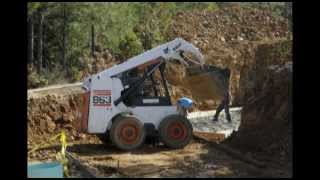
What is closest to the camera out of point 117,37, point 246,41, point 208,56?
point 117,37

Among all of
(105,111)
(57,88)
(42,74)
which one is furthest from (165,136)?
(42,74)

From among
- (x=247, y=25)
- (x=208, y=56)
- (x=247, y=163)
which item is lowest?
(x=247, y=163)

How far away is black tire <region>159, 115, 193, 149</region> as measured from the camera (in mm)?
15250

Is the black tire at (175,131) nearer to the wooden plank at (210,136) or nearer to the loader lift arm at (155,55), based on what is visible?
the loader lift arm at (155,55)

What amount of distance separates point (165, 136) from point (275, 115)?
2779 mm

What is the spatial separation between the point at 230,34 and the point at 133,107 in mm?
21371

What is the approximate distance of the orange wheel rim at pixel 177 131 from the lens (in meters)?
15.3

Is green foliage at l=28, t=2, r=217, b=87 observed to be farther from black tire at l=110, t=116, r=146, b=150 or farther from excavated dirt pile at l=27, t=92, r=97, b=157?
black tire at l=110, t=116, r=146, b=150

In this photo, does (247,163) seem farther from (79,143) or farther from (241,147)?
(79,143)

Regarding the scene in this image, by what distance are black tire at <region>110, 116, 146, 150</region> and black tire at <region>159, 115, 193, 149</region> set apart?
21.2 inches

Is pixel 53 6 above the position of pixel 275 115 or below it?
above

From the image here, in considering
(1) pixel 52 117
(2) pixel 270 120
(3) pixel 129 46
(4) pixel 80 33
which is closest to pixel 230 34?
(3) pixel 129 46

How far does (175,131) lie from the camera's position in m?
15.4
